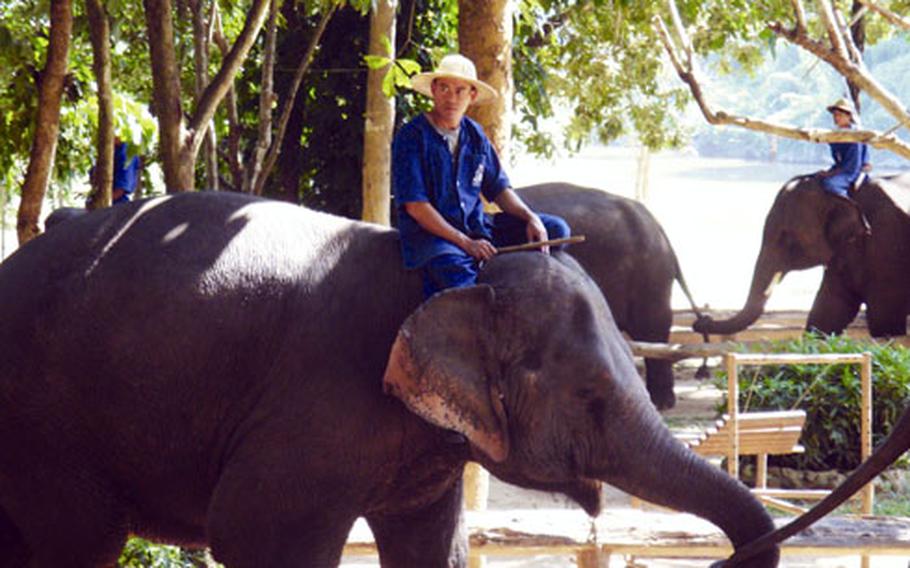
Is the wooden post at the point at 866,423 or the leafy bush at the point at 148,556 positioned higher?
the wooden post at the point at 866,423

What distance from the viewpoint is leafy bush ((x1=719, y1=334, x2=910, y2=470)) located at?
1023 centimetres

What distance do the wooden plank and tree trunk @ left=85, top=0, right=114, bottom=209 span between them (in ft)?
6.60

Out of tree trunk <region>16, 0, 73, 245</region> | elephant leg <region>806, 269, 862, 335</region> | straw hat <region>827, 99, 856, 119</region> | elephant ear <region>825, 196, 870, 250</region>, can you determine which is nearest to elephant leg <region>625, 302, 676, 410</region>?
elephant leg <region>806, 269, 862, 335</region>

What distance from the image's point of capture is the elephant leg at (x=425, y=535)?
528 centimetres

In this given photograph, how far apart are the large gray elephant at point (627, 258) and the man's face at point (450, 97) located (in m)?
7.85

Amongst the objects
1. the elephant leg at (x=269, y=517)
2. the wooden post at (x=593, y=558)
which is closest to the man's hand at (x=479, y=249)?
the elephant leg at (x=269, y=517)

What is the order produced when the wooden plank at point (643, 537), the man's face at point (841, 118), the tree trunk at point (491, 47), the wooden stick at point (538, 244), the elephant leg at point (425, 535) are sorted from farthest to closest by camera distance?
the man's face at point (841, 118) → the tree trunk at point (491, 47) → the wooden plank at point (643, 537) → the elephant leg at point (425, 535) → the wooden stick at point (538, 244)


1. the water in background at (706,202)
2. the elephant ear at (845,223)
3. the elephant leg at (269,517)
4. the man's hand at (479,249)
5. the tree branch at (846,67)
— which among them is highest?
the tree branch at (846,67)

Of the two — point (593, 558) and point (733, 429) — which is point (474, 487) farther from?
point (733, 429)

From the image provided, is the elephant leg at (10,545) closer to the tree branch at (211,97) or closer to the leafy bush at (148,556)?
the leafy bush at (148,556)

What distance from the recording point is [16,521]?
486 cm

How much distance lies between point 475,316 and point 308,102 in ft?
27.1

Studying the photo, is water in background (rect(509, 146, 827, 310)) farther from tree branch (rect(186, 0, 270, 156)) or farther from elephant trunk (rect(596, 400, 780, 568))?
elephant trunk (rect(596, 400, 780, 568))

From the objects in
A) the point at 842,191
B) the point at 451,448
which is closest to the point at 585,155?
the point at 842,191
